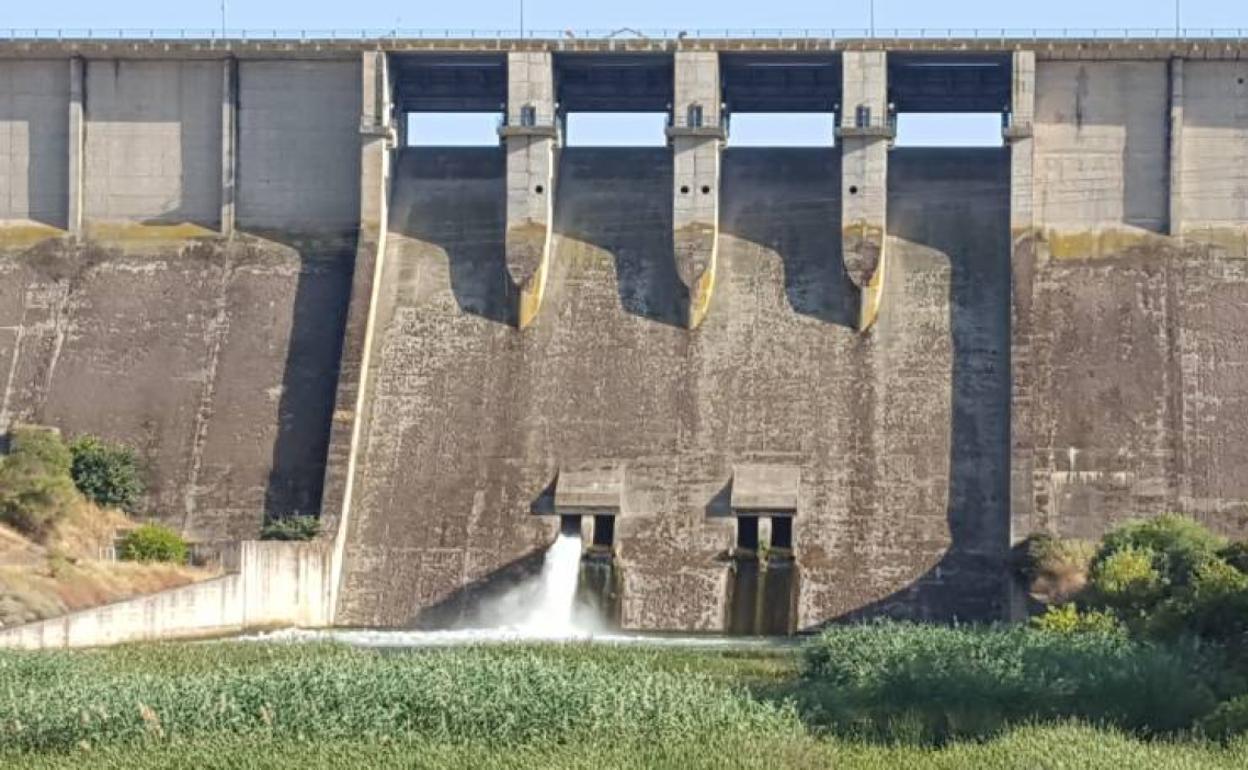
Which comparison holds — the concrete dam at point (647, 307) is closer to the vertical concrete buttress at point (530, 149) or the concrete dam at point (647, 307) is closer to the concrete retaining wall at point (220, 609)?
the vertical concrete buttress at point (530, 149)

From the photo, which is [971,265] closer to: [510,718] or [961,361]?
[961,361]

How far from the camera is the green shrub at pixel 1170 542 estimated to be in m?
57.3

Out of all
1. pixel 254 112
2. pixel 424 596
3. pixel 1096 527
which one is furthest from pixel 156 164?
pixel 1096 527

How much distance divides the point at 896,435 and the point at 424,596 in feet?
37.4

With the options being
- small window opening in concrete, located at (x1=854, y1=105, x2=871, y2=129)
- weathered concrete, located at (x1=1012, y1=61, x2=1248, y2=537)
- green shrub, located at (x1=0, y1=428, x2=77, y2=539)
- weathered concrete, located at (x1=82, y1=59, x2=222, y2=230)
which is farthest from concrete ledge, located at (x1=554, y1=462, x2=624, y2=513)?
weathered concrete, located at (x1=82, y1=59, x2=222, y2=230)

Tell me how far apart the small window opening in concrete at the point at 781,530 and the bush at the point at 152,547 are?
13.0 metres

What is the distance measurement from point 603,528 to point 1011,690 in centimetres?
2611

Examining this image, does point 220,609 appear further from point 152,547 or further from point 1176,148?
point 1176,148

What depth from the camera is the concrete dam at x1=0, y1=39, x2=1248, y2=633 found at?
66.9m

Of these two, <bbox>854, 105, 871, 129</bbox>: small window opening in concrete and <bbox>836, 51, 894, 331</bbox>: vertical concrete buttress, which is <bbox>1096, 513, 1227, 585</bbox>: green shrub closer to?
<bbox>836, 51, 894, 331</bbox>: vertical concrete buttress

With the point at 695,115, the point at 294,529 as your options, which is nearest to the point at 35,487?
the point at 294,529

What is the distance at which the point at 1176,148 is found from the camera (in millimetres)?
72312

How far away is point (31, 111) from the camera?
7525cm

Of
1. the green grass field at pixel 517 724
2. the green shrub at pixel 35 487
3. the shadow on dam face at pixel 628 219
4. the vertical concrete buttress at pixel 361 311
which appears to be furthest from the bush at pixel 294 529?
the green grass field at pixel 517 724
